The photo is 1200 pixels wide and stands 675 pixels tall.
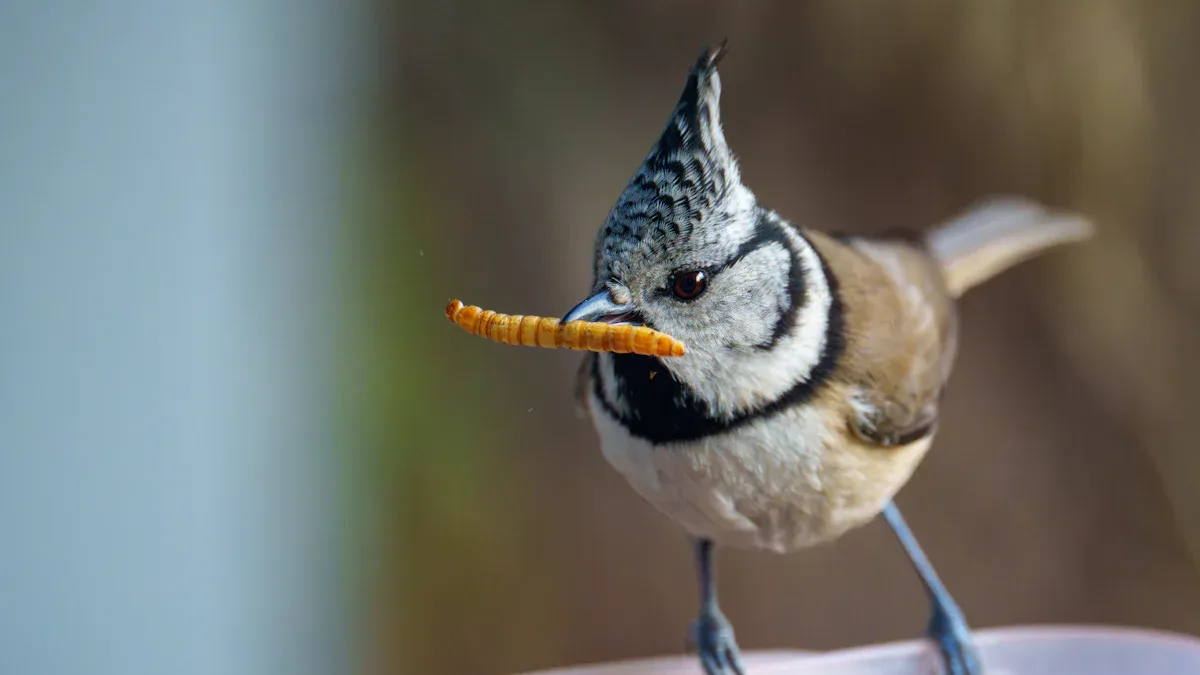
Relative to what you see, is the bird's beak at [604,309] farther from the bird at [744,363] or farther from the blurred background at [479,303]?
the blurred background at [479,303]

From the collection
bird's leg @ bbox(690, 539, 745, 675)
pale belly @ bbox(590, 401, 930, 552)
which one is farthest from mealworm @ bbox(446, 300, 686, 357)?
bird's leg @ bbox(690, 539, 745, 675)

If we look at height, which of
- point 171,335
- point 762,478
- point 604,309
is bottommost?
point 762,478

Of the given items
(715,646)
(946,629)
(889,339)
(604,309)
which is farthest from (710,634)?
(604,309)

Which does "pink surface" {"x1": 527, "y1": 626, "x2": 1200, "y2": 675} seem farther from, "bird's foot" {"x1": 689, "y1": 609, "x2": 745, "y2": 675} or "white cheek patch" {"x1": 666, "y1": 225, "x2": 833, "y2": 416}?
"white cheek patch" {"x1": 666, "y1": 225, "x2": 833, "y2": 416}

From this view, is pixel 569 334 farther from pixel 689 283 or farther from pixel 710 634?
pixel 710 634

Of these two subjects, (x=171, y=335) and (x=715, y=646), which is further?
(x=171, y=335)

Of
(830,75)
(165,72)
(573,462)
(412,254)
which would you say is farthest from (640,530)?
(165,72)
